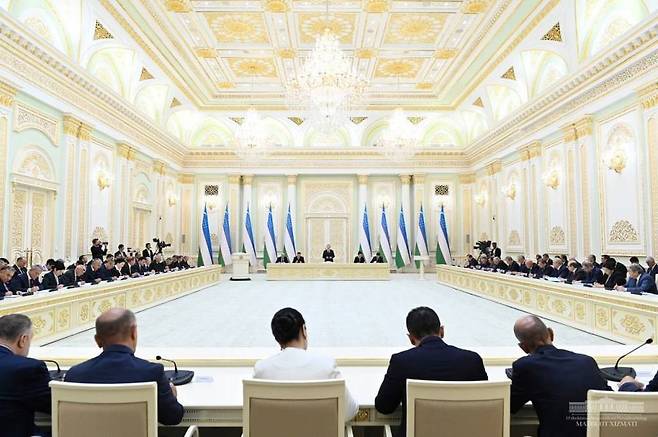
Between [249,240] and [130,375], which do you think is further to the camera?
[249,240]

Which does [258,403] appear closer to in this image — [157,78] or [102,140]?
[102,140]

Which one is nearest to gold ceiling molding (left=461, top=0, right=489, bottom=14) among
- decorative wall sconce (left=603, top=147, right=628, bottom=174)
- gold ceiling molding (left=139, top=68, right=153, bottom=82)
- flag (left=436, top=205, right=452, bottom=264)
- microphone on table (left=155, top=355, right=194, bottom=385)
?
decorative wall sconce (left=603, top=147, right=628, bottom=174)

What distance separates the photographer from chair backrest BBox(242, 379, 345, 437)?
162 centimetres

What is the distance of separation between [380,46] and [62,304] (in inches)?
373

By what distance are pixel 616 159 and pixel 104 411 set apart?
9.95 metres

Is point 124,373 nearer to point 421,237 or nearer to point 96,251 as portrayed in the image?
point 96,251

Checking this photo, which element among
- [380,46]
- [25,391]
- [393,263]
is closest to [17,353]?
[25,391]

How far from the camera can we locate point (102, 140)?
453 inches

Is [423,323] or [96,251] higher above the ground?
[96,251]

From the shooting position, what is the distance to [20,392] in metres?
1.71

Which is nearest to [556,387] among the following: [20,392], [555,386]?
[555,386]

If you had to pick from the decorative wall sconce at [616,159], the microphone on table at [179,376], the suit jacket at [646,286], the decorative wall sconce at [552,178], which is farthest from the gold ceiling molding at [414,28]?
the microphone on table at [179,376]

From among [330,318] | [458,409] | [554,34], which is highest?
→ [554,34]

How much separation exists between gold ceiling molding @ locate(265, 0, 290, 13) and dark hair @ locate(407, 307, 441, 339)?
924 cm
